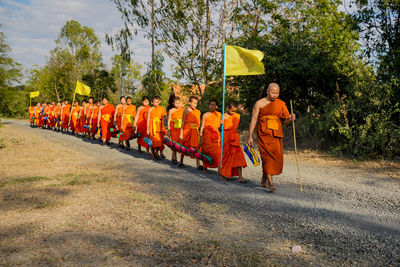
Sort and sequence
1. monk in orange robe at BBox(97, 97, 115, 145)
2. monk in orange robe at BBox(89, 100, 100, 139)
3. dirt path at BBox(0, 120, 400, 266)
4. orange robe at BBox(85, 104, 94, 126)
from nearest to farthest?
dirt path at BBox(0, 120, 400, 266)
monk in orange robe at BBox(97, 97, 115, 145)
monk in orange robe at BBox(89, 100, 100, 139)
orange robe at BBox(85, 104, 94, 126)

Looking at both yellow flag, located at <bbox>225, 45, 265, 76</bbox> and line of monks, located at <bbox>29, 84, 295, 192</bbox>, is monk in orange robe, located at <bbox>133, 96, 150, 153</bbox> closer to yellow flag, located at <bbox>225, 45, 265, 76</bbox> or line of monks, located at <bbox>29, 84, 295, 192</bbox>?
line of monks, located at <bbox>29, 84, 295, 192</bbox>

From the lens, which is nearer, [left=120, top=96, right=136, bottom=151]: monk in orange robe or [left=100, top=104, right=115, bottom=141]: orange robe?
[left=120, top=96, right=136, bottom=151]: monk in orange robe

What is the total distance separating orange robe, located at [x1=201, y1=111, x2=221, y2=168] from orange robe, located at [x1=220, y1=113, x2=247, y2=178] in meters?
0.55

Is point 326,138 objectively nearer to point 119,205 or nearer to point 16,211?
point 119,205

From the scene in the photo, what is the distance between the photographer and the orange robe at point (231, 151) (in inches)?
Result: 273

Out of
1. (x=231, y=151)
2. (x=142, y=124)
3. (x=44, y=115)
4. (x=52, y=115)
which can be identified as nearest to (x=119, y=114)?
(x=142, y=124)

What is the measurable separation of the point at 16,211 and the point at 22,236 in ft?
3.56

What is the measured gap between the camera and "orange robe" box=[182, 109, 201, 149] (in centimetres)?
869

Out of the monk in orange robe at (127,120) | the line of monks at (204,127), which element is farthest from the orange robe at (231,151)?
the monk in orange robe at (127,120)

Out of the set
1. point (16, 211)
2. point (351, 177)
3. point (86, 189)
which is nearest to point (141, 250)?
point (16, 211)

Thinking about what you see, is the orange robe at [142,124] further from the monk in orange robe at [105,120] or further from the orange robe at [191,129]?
the monk in orange robe at [105,120]

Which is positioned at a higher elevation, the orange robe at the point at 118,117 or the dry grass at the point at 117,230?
the orange robe at the point at 118,117

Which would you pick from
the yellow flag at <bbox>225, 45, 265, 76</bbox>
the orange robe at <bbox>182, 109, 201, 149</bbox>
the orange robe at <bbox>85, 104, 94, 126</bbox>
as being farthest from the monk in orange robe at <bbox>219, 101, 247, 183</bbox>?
the orange robe at <bbox>85, 104, 94, 126</bbox>

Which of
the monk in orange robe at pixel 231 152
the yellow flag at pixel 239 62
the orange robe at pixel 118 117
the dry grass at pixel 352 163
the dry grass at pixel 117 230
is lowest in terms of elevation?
the dry grass at pixel 117 230
